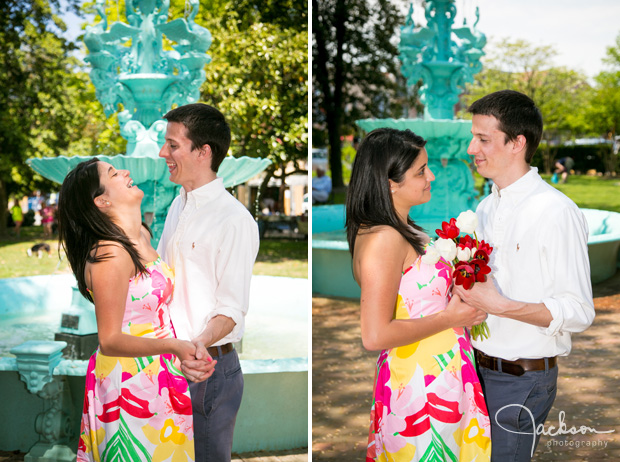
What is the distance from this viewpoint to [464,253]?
8.21 ft

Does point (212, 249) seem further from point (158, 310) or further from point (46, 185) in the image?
point (46, 185)

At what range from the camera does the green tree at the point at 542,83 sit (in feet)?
127

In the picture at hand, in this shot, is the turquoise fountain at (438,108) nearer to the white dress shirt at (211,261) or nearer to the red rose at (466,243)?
the white dress shirt at (211,261)

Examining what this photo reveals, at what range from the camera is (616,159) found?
39.2 metres

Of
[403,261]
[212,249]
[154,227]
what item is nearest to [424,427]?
[403,261]

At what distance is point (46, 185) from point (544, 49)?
27.2 m

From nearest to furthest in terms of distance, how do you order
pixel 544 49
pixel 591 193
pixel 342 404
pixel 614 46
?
1. pixel 342 404
2. pixel 591 193
3. pixel 544 49
4. pixel 614 46

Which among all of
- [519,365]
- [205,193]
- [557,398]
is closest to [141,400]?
[205,193]

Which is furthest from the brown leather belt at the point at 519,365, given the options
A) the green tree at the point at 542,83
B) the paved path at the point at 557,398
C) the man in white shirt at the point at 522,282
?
the green tree at the point at 542,83

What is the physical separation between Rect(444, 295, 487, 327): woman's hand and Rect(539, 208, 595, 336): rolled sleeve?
0.25 m

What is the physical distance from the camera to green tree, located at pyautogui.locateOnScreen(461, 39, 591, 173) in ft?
127

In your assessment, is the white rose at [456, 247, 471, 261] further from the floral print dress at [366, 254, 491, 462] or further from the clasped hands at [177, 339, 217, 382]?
the clasped hands at [177, 339, 217, 382]

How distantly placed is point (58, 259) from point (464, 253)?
21215 millimetres

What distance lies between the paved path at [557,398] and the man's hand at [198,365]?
107 inches
